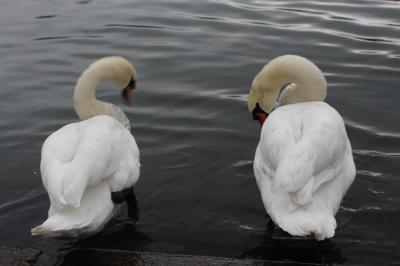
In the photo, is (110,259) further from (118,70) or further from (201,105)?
(201,105)

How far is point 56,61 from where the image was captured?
11078mm

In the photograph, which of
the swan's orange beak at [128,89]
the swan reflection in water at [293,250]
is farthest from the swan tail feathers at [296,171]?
the swan's orange beak at [128,89]

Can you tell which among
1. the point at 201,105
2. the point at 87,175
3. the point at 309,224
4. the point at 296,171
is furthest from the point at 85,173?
the point at 201,105

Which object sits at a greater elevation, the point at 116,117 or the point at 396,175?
the point at 116,117

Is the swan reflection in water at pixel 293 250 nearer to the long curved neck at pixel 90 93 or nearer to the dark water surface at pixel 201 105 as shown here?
the dark water surface at pixel 201 105

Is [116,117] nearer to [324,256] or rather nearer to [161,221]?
[161,221]

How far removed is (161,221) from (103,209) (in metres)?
0.82

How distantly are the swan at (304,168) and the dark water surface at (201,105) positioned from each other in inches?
19.2

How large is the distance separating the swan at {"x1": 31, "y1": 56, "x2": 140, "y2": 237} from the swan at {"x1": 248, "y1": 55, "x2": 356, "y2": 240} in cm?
113

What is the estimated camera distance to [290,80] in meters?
6.43

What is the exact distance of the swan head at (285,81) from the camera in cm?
629

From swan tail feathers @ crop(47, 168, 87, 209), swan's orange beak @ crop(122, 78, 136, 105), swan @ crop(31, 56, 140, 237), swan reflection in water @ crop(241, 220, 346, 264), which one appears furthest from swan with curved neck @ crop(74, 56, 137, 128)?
swan reflection in water @ crop(241, 220, 346, 264)

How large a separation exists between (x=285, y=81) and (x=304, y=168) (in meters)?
1.75

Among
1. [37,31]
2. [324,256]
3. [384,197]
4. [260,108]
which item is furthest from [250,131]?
[37,31]
